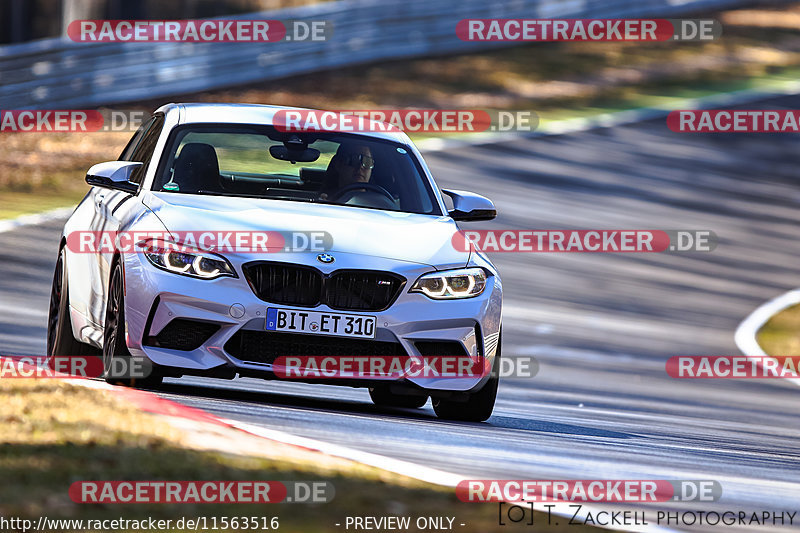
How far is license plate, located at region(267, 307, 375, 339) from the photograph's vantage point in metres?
7.74

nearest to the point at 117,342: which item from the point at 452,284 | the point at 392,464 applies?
the point at 452,284

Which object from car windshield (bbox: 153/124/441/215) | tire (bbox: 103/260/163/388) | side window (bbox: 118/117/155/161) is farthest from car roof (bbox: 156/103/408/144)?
tire (bbox: 103/260/163/388)

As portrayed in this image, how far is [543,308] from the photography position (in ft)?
58.7

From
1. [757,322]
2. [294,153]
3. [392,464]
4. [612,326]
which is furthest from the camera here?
[757,322]

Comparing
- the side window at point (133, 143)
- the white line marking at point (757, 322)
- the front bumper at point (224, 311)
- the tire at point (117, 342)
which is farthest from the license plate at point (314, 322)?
the white line marking at point (757, 322)

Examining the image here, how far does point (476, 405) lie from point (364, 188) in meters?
1.38

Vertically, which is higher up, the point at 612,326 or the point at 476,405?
the point at 476,405

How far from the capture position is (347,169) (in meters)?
8.98

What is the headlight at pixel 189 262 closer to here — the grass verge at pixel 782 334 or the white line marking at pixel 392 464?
the white line marking at pixel 392 464

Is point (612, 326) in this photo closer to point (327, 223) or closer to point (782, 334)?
point (782, 334)

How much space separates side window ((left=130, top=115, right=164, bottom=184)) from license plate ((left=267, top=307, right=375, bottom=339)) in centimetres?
157

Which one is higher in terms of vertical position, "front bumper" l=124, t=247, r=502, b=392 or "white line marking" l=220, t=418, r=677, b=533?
"front bumper" l=124, t=247, r=502, b=392

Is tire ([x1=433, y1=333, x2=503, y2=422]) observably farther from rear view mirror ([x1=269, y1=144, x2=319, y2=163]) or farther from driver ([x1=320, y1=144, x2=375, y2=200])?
rear view mirror ([x1=269, y1=144, x2=319, y2=163])

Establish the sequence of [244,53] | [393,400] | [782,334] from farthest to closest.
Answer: [244,53] < [782,334] < [393,400]
